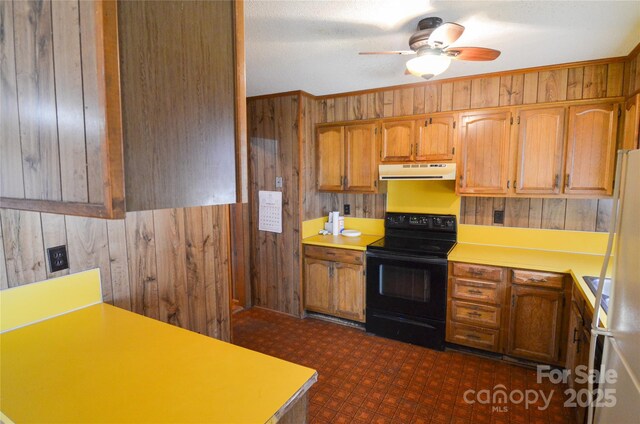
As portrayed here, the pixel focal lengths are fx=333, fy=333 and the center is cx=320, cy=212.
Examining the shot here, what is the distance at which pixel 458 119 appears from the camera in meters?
2.93

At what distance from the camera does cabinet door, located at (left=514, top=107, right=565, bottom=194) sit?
2613 mm

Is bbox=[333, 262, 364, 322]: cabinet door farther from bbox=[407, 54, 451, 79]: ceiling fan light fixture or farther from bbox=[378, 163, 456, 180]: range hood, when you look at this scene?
bbox=[407, 54, 451, 79]: ceiling fan light fixture

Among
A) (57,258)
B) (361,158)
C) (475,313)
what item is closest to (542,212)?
(475,313)

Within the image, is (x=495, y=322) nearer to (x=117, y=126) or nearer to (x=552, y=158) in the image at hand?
(x=552, y=158)

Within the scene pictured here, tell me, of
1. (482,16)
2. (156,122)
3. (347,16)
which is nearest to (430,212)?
(482,16)

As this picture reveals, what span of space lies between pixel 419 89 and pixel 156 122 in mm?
2912

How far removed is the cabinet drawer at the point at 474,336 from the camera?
2705 millimetres

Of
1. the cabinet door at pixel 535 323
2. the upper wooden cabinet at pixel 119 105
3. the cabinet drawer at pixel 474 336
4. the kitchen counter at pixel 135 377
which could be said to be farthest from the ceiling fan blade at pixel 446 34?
the cabinet drawer at pixel 474 336

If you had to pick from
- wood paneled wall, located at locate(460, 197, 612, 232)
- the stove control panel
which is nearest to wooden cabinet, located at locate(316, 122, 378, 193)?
the stove control panel

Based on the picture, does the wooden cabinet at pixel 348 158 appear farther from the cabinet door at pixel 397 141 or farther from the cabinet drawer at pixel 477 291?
the cabinet drawer at pixel 477 291

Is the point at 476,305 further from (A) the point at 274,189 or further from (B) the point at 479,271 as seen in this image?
(A) the point at 274,189

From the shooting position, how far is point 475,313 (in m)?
2.75

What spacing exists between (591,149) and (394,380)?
90.3 inches

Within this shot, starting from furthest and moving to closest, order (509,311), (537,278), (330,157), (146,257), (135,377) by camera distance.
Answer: (330,157)
(509,311)
(537,278)
(146,257)
(135,377)
